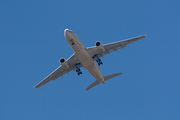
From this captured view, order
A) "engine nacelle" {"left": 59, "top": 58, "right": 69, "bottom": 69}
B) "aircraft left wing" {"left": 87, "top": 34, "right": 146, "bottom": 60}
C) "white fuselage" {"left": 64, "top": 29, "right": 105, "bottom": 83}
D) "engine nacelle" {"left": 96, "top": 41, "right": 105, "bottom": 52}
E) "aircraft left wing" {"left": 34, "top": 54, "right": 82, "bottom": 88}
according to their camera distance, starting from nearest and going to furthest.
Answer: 1. "white fuselage" {"left": 64, "top": 29, "right": 105, "bottom": 83}
2. "engine nacelle" {"left": 96, "top": 41, "right": 105, "bottom": 52}
3. "engine nacelle" {"left": 59, "top": 58, "right": 69, "bottom": 69}
4. "aircraft left wing" {"left": 87, "top": 34, "right": 146, "bottom": 60}
5. "aircraft left wing" {"left": 34, "top": 54, "right": 82, "bottom": 88}

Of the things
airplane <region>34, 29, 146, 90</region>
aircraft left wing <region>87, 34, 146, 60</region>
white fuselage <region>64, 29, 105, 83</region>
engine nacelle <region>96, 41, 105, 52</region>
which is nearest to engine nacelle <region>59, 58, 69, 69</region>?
airplane <region>34, 29, 146, 90</region>

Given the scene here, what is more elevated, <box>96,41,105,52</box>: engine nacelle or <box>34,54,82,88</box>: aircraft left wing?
<box>34,54,82,88</box>: aircraft left wing

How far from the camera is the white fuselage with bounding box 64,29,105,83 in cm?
3369

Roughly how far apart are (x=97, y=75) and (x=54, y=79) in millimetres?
7762

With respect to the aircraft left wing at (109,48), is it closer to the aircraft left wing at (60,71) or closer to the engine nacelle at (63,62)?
the aircraft left wing at (60,71)

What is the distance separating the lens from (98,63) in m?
39.4

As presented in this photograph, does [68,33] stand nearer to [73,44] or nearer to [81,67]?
[73,44]

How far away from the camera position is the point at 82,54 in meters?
35.1

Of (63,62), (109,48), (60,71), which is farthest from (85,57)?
(60,71)

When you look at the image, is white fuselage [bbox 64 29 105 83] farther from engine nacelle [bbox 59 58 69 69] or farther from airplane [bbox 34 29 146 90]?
engine nacelle [bbox 59 58 69 69]

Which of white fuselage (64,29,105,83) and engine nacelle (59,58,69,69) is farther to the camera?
engine nacelle (59,58,69,69)

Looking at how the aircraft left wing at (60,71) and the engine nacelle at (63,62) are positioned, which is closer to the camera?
the engine nacelle at (63,62)

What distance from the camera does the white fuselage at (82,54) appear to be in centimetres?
3369

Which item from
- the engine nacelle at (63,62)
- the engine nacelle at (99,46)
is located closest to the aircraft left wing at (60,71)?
the engine nacelle at (63,62)
